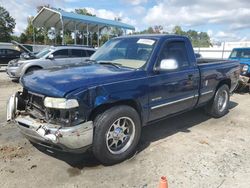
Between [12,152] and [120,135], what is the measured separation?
1857 millimetres

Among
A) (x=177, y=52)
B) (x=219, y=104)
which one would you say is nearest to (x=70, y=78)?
(x=177, y=52)

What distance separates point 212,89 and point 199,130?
41.9 inches

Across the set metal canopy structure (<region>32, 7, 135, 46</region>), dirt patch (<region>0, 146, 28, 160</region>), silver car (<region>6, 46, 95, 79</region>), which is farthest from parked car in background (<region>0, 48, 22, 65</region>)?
dirt patch (<region>0, 146, 28, 160</region>)

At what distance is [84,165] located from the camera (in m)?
4.12

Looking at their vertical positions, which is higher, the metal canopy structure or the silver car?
the metal canopy structure

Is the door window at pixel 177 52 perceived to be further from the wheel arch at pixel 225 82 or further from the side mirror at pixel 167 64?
the wheel arch at pixel 225 82

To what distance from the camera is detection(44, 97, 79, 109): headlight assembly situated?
347 cm

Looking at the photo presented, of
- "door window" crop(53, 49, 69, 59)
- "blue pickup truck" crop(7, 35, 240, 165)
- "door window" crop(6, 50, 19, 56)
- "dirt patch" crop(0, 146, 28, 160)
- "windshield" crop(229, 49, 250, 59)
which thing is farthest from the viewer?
"door window" crop(6, 50, 19, 56)

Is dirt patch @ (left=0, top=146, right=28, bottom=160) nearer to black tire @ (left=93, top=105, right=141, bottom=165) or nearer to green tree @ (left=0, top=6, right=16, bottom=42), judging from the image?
black tire @ (left=93, top=105, right=141, bottom=165)

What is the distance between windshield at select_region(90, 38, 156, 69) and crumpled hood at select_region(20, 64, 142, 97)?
1.15 ft

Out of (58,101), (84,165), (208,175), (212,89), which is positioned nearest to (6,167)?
(84,165)

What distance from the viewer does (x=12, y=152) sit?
451 cm

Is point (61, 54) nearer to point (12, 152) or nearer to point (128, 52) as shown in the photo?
point (128, 52)

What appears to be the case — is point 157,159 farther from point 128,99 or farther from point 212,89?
point 212,89
